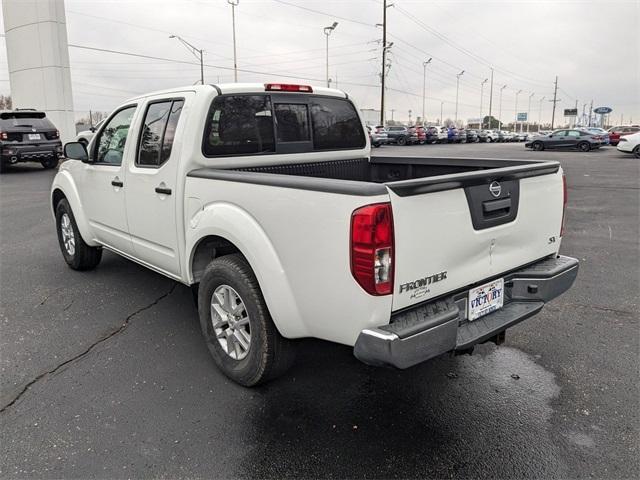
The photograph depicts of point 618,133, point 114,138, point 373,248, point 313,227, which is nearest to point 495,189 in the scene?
point 373,248

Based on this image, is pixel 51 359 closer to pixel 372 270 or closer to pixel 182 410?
pixel 182 410

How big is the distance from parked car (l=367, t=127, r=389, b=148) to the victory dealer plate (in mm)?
36608

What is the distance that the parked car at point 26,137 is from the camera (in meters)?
16.2

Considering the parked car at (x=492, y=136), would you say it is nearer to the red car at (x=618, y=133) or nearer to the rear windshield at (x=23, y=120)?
the red car at (x=618, y=133)

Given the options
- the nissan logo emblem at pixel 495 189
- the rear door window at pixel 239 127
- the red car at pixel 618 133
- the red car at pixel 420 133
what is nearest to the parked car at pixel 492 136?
the red car at pixel 420 133

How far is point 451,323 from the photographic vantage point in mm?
2641

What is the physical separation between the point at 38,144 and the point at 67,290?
542 inches

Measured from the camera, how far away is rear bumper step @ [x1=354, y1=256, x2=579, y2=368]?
2.47 metres

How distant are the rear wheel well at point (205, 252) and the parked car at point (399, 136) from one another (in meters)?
40.0

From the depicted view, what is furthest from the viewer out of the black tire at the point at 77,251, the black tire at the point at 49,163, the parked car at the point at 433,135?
the parked car at the point at 433,135

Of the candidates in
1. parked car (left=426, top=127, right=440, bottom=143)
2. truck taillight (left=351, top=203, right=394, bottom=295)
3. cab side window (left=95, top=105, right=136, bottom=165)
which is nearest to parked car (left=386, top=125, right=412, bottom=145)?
parked car (left=426, top=127, right=440, bottom=143)

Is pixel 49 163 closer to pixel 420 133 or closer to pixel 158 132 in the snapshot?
pixel 158 132

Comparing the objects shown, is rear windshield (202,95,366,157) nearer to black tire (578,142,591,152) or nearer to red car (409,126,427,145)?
black tire (578,142,591,152)

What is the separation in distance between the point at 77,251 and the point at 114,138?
164 centimetres
